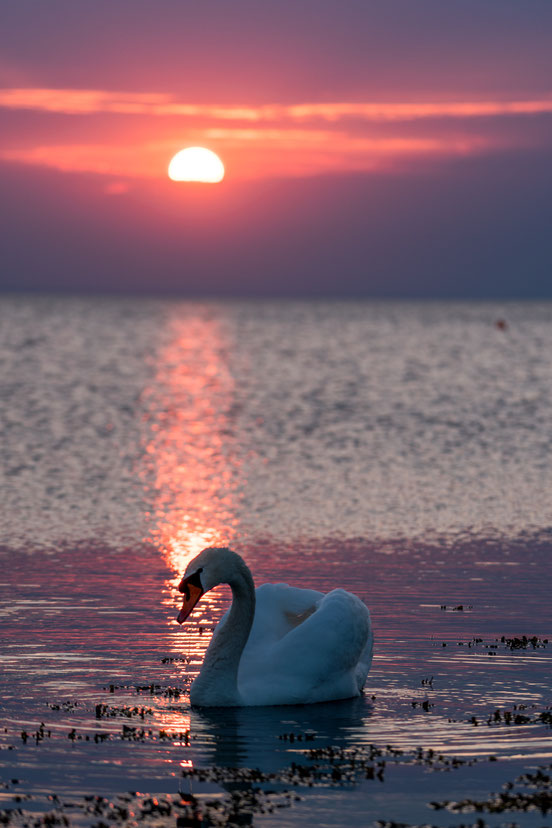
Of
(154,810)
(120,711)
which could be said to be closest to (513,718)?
(120,711)

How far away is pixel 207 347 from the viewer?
14862cm

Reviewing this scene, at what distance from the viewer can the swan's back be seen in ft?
52.9

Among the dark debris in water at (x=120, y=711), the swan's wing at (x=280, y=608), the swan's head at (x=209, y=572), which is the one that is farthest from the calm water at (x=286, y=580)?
the swan's head at (x=209, y=572)

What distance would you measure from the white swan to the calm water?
207 mm

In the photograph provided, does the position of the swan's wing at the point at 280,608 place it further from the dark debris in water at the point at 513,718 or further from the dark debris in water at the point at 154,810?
the dark debris in water at the point at 154,810

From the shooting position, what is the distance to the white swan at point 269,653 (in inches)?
626

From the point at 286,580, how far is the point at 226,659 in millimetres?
6850

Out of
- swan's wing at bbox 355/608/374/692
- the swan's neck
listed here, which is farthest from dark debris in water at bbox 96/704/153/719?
swan's wing at bbox 355/608/374/692

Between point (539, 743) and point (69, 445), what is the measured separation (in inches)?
1348

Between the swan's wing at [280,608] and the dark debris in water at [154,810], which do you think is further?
the swan's wing at [280,608]

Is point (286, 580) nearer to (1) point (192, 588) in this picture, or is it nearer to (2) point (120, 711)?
(1) point (192, 588)

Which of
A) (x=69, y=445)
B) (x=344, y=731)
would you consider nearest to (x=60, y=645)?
(x=344, y=731)

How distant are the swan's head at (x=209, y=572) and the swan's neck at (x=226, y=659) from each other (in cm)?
6

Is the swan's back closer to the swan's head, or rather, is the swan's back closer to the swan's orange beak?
the swan's head
